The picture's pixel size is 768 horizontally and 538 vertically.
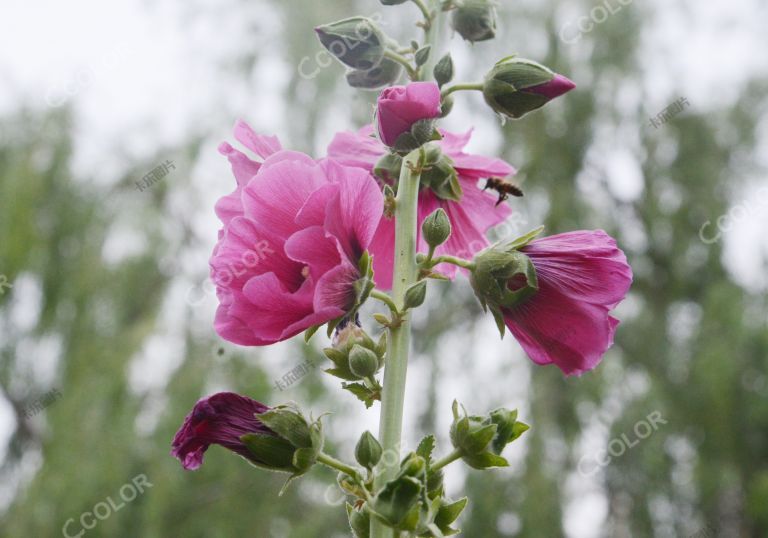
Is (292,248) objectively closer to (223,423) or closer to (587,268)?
(223,423)

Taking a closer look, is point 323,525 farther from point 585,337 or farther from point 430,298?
point 585,337

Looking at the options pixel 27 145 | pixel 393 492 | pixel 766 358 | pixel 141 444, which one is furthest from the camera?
pixel 27 145

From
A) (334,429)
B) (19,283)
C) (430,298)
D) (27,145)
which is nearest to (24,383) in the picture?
(19,283)

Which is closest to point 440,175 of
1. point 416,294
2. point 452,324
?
point 416,294

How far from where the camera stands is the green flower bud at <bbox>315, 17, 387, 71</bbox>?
102 cm

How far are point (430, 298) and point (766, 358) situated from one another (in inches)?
70.4

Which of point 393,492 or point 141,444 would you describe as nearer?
point 393,492

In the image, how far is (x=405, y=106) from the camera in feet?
2.84

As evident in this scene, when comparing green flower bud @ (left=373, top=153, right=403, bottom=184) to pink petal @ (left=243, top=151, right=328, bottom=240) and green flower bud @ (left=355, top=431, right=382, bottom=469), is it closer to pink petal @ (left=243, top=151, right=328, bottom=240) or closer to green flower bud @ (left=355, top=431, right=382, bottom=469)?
pink petal @ (left=243, top=151, right=328, bottom=240)

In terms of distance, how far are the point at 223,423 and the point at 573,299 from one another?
42cm

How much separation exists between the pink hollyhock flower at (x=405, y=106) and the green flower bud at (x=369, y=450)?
12.9 inches

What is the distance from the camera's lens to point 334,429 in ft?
13.2

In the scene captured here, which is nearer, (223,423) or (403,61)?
(223,423)

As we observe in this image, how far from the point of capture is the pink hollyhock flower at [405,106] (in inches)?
33.8
